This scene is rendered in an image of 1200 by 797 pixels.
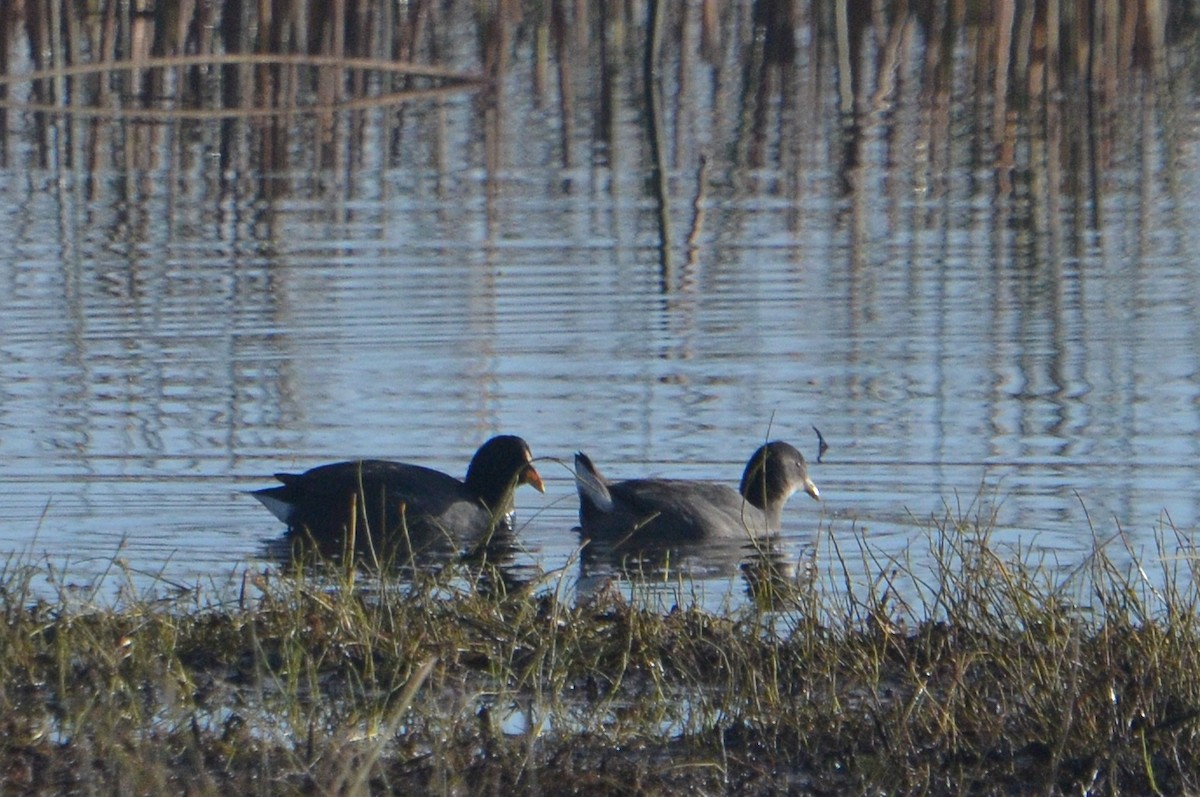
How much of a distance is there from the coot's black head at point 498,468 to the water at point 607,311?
0.54ft

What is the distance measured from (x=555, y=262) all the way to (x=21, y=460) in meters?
3.93

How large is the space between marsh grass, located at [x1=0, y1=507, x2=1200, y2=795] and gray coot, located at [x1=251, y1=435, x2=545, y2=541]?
2085 millimetres

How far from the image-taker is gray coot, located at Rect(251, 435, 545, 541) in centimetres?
802

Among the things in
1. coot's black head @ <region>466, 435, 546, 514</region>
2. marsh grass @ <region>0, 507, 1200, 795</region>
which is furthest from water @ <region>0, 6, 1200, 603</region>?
marsh grass @ <region>0, 507, 1200, 795</region>

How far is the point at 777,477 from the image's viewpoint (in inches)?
322

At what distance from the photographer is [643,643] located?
5.52 metres

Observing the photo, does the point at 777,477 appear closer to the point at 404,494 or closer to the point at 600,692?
the point at 404,494

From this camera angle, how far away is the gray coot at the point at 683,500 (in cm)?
805

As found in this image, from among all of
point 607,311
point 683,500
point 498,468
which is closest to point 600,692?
point 683,500

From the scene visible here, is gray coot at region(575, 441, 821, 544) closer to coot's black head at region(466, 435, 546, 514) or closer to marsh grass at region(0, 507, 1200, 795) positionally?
coot's black head at region(466, 435, 546, 514)

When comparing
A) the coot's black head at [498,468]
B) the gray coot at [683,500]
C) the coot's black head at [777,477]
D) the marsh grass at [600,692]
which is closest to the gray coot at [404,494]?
the coot's black head at [498,468]

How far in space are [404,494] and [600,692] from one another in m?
3.00

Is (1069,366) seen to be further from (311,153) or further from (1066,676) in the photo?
(311,153)

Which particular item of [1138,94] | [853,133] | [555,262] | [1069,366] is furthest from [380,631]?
[1138,94]
